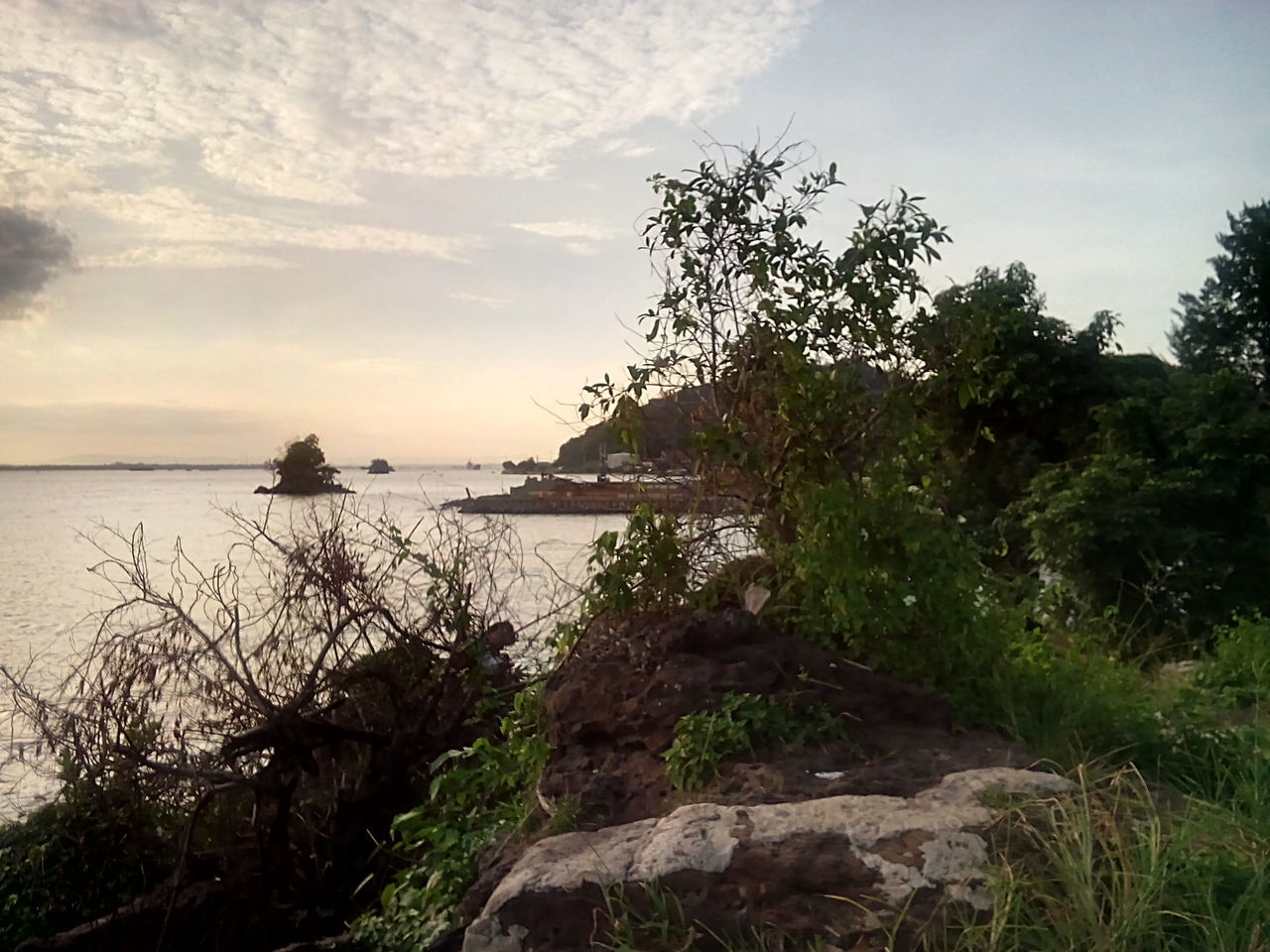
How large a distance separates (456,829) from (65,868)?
13.0ft

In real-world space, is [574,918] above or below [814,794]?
below

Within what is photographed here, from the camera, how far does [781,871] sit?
327cm

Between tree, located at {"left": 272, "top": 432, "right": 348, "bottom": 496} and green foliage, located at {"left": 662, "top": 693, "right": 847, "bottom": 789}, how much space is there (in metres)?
3.76

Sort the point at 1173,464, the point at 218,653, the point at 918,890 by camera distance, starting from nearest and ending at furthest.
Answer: the point at 918,890 < the point at 218,653 < the point at 1173,464

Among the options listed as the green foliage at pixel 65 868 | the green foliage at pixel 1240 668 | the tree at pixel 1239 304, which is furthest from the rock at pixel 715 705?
the tree at pixel 1239 304

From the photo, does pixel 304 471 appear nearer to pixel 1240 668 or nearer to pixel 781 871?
pixel 781 871

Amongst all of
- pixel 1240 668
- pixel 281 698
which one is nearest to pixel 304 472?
pixel 281 698

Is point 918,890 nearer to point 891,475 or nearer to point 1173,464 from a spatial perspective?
point 891,475

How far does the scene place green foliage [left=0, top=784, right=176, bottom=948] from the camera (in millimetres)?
6875

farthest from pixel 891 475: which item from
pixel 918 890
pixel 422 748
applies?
pixel 422 748

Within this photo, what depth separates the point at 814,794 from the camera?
12.3ft

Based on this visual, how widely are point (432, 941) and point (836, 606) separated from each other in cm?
218

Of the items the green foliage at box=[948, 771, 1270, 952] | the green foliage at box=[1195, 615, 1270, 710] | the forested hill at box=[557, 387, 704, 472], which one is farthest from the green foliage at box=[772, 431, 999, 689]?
the green foliage at box=[1195, 615, 1270, 710]

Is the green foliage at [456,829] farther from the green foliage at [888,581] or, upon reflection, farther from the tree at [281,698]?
the green foliage at [888,581]
